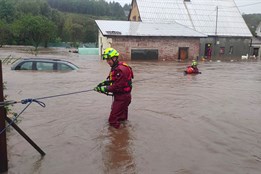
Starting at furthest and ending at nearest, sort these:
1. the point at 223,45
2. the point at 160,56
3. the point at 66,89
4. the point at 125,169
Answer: the point at 223,45 → the point at 160,56 → the point at 66,89 → the point at 125,169

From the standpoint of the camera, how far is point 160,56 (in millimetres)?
31844

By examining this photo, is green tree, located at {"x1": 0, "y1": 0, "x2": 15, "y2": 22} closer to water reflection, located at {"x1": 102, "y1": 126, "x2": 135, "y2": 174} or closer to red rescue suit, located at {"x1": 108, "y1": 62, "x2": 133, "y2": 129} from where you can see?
red rescue suit, located at {"x1": 108, "y1": 62, "x2": 133, "y2": 129}

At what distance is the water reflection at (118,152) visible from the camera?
191 inches

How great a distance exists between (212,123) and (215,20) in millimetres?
33326

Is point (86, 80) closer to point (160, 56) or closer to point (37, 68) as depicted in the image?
point (37, 68)

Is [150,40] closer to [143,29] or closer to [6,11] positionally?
[143,29]

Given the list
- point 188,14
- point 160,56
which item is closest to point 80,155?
point 160,56

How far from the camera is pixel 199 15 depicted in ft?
127

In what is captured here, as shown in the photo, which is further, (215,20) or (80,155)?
(215,20)

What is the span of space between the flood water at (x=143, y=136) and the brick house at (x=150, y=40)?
19024 mm

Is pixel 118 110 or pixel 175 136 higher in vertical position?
Result: pixel 118 110

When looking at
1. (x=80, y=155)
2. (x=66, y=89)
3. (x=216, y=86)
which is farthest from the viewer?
(x=216, y=86)

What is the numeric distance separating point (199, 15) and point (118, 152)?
35.9 metres

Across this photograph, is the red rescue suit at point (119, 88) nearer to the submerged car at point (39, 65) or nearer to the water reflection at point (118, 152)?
the water reflection at point (118, 152)
